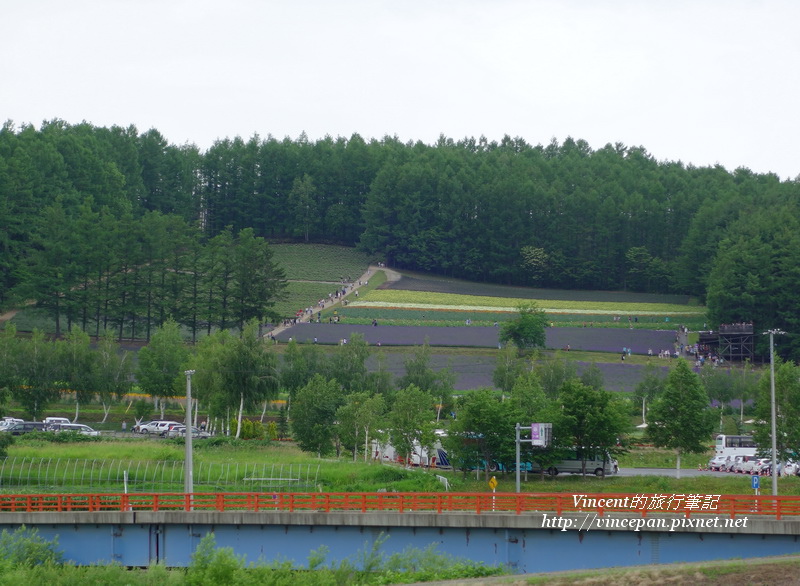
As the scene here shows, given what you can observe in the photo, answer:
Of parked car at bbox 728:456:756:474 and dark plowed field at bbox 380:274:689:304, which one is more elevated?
dark plowed field at bbox 380:274:689:304

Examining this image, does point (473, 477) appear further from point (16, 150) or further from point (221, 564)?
point (16, 150)

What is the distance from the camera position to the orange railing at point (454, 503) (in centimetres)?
3250

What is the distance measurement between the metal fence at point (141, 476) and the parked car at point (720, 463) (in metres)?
21.6

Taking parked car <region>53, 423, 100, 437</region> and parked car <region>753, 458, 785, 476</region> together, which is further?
parked car <region>53, 423, 100, 437</region>

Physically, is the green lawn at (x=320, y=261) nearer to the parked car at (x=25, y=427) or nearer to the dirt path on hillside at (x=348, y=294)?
the dirt path on hillside at (x=348, y=294)

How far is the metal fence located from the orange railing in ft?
25.9

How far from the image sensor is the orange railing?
3250 cm

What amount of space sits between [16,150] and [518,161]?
63427 millimetres

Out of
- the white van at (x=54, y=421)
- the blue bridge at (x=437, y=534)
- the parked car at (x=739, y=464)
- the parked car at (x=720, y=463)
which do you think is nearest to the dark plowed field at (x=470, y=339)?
the parked car at (x=720, y=463)

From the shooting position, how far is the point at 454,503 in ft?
113

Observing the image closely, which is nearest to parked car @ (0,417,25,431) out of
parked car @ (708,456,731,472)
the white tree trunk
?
the white tree trunk

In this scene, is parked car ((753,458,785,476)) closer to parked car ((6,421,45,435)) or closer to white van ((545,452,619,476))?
white van ((545,452,619,476))

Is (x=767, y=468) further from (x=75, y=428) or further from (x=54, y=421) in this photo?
(x=54, y=421)

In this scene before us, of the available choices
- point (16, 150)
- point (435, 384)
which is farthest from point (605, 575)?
point (16, 150)
